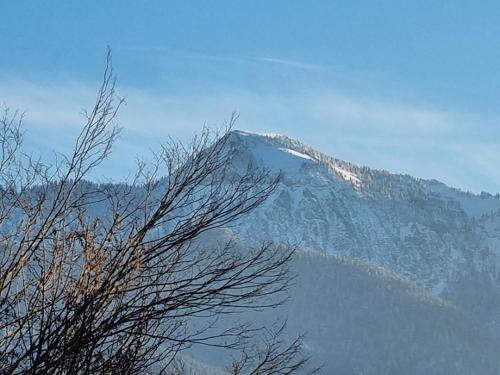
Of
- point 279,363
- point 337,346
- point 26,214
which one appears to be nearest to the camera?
point 26,214

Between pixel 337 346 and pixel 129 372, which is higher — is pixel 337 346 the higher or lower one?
the higher one

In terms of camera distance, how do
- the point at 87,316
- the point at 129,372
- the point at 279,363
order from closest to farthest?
1. the point at 87,316
2. the point at 129,372
3. the point at 279,363

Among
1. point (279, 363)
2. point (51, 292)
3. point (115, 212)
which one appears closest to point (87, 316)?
point (51, 292)

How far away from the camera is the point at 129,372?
4.58 m

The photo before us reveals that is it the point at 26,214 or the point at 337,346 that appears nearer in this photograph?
the point at 26,214

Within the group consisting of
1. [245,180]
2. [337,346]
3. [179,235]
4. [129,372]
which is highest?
[337,346]

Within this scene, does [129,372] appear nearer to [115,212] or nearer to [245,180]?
[115,212]

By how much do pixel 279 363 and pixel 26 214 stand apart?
5.82ft

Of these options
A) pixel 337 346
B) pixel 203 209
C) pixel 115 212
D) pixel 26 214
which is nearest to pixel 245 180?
pixel 203 209

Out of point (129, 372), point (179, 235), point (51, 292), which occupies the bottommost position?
point (129, 372)

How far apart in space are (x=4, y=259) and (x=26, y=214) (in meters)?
0.27

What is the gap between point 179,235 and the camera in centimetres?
479

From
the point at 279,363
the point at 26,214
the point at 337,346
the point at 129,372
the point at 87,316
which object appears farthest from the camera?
the point at 337,346

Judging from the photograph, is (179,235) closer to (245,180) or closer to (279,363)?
(245,180)
